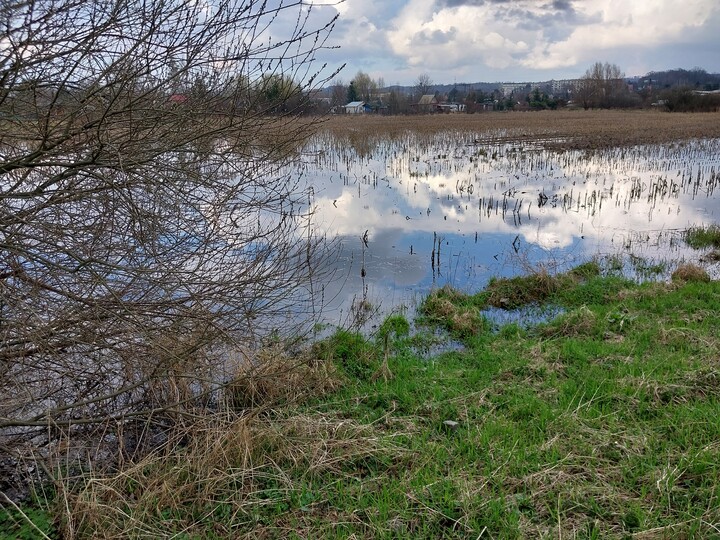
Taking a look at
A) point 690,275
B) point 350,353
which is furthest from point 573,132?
point 350,353

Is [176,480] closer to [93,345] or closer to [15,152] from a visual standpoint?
[93,345]

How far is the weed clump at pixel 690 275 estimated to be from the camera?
813cm

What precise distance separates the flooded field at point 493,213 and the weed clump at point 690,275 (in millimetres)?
676

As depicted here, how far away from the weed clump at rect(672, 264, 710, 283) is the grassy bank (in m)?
2.52

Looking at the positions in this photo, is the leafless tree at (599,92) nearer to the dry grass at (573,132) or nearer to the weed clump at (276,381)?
the dry grass at (573,132)

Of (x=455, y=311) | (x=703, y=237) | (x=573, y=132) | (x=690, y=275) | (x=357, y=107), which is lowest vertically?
(x=455, y=311)

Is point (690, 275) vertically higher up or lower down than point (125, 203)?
lower down

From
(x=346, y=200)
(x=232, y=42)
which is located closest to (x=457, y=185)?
(x=346, y=200)

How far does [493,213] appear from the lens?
1342cm

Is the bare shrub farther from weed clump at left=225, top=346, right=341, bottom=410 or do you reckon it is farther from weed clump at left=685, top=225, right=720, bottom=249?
weed clump at left=225, top=346, right=341, bottom=410

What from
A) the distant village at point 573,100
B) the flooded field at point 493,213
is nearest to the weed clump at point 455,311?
the flooded field at point 493,213

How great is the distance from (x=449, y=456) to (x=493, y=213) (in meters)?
10.2

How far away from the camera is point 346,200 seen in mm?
14656

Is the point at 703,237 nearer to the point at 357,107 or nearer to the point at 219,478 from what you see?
the point at 219,478
